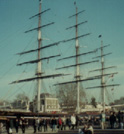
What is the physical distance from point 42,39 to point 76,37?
44.6 feet

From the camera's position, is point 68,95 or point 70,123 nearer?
point 70,123

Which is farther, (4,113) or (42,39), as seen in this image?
(42,39)

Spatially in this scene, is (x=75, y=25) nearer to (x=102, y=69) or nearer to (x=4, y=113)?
(x=102, y=69)

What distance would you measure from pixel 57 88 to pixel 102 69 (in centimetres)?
1494

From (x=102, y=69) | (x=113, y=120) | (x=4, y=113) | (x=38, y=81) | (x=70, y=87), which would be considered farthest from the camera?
(x=70, y=87)

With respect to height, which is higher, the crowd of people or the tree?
the tree

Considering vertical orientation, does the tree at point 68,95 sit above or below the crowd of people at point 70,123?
above

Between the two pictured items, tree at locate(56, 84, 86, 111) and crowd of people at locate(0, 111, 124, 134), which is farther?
tree at locate(56, 84, 86, 111)

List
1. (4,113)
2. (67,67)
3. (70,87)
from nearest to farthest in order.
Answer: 1. (4,113)
2. (67,67)
3. (70,87)

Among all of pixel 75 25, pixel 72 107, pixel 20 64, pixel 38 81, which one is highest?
pixel 75 25

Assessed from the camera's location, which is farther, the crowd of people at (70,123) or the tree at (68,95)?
the tree at (68,95)

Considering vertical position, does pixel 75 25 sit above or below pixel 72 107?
above

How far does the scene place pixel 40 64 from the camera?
148ft

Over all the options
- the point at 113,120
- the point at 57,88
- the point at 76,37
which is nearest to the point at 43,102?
the point at 57,88
